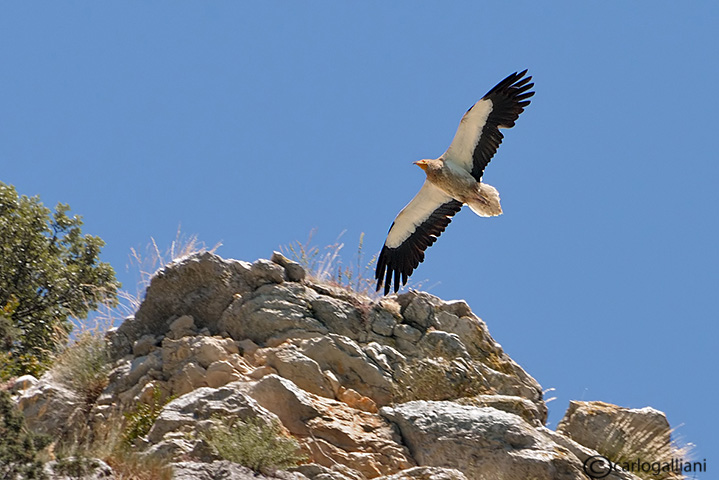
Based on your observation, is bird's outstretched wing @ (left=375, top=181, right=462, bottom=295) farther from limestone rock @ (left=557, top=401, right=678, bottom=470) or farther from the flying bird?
limestone rock @ (left=557, top=401, right=678, bottom=470)

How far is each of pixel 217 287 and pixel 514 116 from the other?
16.2 ft

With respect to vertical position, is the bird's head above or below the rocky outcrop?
above

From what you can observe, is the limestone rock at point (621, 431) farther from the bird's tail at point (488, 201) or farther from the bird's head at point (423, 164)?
the bird's head at point (423, 164)

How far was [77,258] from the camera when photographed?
1766cm

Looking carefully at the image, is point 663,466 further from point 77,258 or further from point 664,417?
point 77,258

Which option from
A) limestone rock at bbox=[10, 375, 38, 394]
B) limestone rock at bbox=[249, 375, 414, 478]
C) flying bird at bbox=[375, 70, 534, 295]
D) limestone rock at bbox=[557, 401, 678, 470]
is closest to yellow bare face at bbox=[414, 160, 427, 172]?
flying bird at bbox=[375, 70, 534, 295]

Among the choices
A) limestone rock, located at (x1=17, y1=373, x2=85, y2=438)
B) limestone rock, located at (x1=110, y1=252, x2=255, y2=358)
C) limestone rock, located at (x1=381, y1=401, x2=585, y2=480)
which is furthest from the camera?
limestone rock, located at (x1=110, y1=252, x2=255, y2=358)

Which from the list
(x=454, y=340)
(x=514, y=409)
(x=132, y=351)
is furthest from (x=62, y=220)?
(x=514, y=409)

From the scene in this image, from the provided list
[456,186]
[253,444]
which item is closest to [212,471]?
[253,444]

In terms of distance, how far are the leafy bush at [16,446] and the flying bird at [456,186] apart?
20.6ft

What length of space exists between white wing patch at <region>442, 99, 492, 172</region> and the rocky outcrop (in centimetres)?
258

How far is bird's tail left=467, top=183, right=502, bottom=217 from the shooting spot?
14117 millimetres

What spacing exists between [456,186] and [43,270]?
7.59m

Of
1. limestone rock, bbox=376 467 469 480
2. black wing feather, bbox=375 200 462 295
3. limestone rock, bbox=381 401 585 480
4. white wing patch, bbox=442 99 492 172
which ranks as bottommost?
limestone rock, bbox=376 467 469 480
